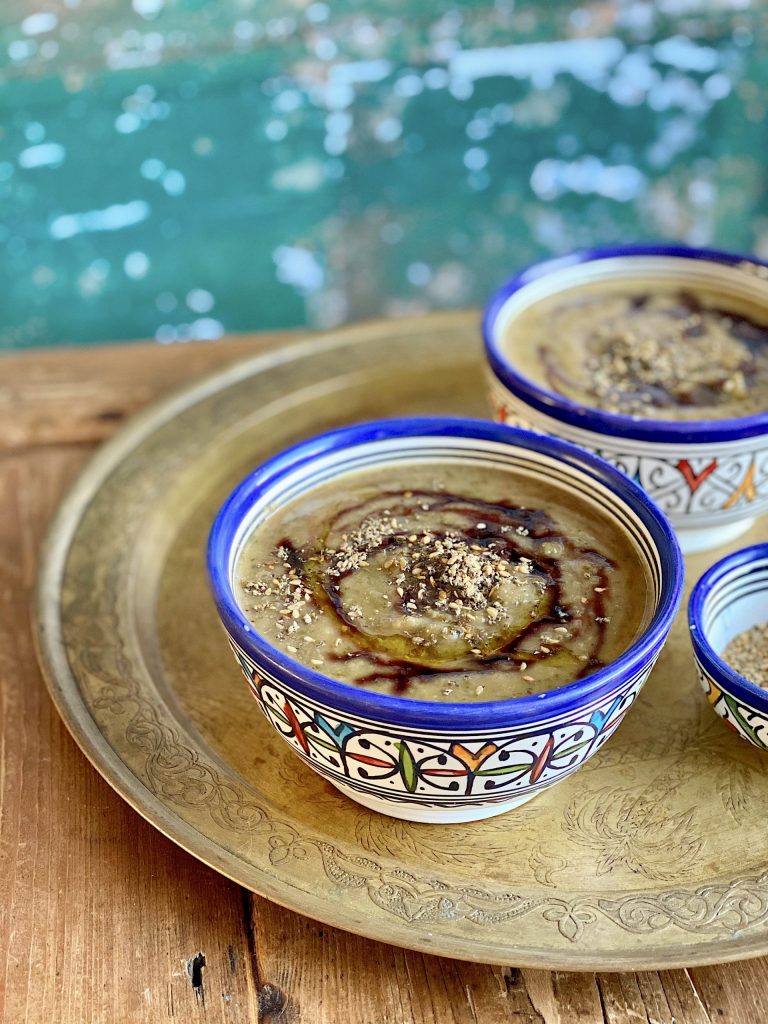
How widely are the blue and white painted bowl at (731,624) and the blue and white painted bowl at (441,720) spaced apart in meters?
0.09

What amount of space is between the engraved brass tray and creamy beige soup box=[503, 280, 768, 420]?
0.19 m

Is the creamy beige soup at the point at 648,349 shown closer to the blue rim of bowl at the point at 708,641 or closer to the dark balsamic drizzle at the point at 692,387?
the dark balsamic drizzle at the point at 692,387

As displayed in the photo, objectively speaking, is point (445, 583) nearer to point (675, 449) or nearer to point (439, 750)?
point (439, 750)

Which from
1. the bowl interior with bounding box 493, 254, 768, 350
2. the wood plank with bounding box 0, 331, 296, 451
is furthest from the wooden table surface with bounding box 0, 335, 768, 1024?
the bowl interior with bounding box 493, 254, 768, 350

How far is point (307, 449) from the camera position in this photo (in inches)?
48.1

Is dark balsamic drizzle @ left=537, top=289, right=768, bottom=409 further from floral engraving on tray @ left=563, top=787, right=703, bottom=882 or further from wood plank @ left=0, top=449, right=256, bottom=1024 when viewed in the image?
wood plank @ left=0, top=449, right=256, bottom=1024

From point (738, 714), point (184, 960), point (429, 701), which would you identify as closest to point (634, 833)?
point (738, 714)

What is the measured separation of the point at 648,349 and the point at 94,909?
0.91m

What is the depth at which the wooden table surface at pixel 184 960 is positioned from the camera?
3.13ft

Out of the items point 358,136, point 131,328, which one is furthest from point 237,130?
point 131,328

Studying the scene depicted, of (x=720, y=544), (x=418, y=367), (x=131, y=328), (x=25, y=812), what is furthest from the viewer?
(x=131, y=328)

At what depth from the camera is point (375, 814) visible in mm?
1055

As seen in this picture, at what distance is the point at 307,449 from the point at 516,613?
0.31m

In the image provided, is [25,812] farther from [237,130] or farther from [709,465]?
[237,130]
